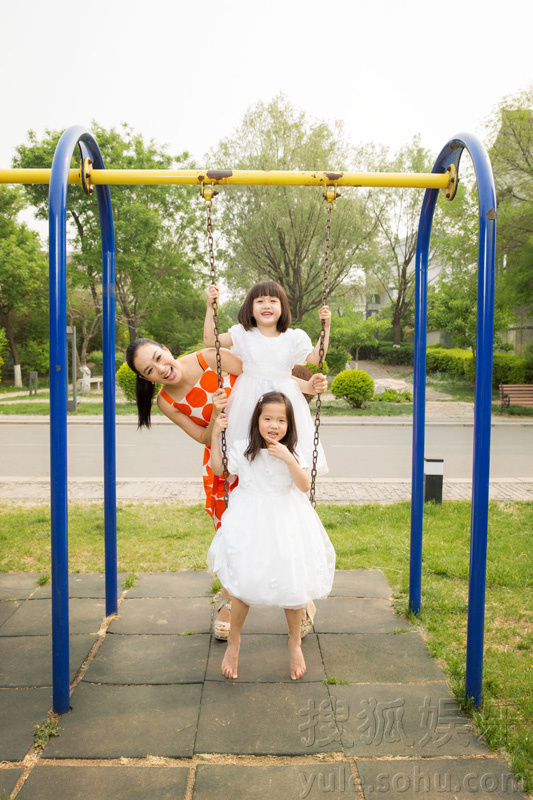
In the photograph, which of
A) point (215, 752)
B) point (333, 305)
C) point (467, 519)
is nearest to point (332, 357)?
point (333, 305)

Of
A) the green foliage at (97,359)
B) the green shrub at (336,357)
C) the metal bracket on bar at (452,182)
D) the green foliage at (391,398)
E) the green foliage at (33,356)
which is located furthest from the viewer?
the green foliage at (97,359)

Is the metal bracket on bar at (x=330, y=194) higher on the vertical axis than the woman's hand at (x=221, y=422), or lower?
higher

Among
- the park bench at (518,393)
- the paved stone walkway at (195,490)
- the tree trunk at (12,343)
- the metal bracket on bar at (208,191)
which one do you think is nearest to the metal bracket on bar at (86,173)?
the metal bracket on bar at (208,191)

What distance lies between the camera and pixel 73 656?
8.91 ft

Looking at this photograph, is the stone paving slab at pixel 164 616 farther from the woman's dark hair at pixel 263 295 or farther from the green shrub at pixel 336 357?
the green shrub at pixel 336 357

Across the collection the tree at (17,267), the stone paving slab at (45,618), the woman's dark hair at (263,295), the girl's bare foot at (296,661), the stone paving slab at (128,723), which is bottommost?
the stone paving slab at (45,618)

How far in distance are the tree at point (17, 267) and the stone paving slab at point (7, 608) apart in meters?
21.1

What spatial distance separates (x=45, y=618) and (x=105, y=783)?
1410 millimetres

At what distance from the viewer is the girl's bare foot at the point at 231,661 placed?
8.34ft

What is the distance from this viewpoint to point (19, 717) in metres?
2.26

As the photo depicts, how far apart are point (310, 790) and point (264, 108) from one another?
2037cm

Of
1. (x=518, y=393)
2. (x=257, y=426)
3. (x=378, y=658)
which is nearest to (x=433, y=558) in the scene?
(x=378, y=658)

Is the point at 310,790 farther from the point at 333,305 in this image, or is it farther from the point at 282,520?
the point at 333,305

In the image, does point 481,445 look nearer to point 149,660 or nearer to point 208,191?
point 208,191
